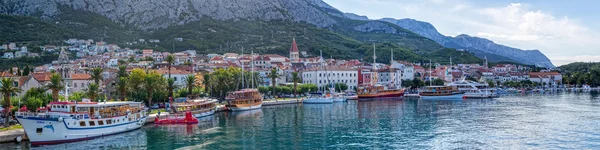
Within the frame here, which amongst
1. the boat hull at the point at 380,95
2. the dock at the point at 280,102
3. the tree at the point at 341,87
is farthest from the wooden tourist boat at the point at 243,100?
the tree at the point at 341,87

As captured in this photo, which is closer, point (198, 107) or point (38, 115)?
point (38, 115)

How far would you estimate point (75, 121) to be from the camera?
3791 centimetres

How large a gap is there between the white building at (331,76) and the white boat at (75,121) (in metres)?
59.5

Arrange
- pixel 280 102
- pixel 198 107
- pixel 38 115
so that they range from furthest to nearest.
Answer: pixel 280 102 < pixel 198 107 < pixel 38 115

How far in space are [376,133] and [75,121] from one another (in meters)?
24.5

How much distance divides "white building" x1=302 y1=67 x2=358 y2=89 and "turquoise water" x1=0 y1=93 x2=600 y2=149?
47.8 meters

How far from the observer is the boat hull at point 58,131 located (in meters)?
35.5

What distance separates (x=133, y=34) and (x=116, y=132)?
131 metres

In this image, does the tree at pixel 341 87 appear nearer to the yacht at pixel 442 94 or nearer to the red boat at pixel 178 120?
the yacht at pixel 442 94

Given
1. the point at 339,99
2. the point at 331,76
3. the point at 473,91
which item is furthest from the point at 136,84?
the point at 473,91

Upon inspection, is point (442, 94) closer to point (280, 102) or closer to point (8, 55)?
point (280, 102)

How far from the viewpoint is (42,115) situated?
119ft

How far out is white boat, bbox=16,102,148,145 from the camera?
A: 1405 inches

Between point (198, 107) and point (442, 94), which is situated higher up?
point (442, 94)
